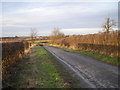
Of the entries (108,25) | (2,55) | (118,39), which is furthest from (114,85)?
(108,25)

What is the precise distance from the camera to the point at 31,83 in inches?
271

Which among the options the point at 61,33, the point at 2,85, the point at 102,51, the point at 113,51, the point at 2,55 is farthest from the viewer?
the point at 61,33

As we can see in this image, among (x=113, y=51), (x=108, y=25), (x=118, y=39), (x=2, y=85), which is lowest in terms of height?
(x=2, y=85)

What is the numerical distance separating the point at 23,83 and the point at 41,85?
1.06 m

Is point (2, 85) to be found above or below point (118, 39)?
below

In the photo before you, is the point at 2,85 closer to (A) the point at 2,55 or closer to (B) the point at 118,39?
(A) the point at 2,55

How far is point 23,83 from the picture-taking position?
6.90 meters

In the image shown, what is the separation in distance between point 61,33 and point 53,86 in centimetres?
6745

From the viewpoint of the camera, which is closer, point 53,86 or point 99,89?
point 99,89

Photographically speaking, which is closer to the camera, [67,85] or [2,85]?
[67,85]

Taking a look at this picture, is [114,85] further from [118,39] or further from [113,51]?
[118,39]

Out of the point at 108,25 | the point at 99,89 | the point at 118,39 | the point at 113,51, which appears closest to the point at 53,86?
the point at 99,89

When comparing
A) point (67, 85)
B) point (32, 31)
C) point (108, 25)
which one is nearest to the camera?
point (67, 85)

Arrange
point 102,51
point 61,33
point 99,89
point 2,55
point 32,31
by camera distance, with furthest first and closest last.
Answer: point 32,31, point 61,33, point 102,51, point 2,55, point 99,89
